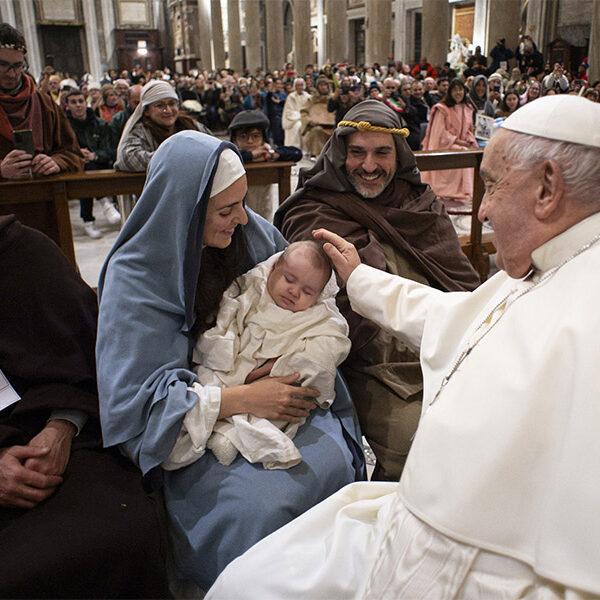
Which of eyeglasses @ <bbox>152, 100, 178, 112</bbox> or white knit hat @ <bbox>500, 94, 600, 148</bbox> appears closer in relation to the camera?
A: white knit hat @ <bbox>500, 94, 600, 148</bbox>

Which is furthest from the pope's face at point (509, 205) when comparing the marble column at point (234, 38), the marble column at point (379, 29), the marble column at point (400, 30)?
the marble column at point (234, 38)

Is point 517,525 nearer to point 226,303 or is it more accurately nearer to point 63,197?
point 226,303

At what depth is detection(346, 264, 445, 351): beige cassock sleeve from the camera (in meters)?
1.94

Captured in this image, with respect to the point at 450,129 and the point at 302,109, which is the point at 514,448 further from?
the point at 302,109

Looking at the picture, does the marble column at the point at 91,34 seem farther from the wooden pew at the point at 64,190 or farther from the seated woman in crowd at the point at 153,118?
the wooden pew at the point at 64,190

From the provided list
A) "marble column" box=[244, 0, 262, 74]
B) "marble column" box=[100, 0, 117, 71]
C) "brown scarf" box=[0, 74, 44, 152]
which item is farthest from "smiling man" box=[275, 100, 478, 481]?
"marble column" box=[100, 0, 117, 71]

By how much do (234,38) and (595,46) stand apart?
20.2 meters

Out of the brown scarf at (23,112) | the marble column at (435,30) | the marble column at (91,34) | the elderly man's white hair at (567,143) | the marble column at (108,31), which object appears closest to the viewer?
the elderly man's white hair at (567,143)

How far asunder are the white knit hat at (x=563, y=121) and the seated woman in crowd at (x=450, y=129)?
20.4 feet

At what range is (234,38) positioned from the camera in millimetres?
29609

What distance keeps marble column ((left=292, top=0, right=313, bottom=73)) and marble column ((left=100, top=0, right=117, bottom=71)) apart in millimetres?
13232

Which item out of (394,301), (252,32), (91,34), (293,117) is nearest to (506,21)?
(293,117)

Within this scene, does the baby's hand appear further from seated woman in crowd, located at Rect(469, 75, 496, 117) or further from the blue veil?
seated woman in crowd, located at Rect(469, 75, 496, 117)

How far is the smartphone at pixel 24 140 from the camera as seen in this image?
363 cm
